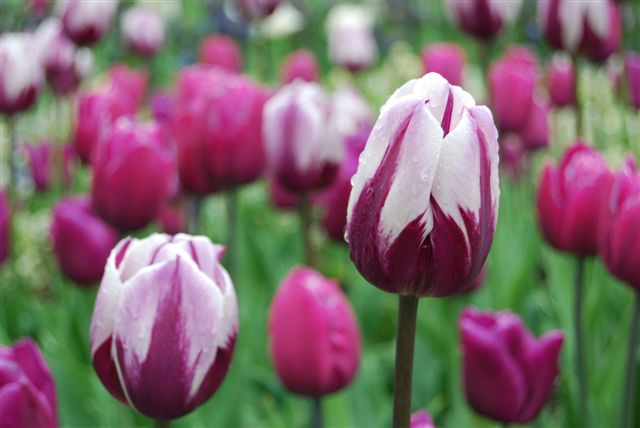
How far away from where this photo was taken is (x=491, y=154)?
641mm

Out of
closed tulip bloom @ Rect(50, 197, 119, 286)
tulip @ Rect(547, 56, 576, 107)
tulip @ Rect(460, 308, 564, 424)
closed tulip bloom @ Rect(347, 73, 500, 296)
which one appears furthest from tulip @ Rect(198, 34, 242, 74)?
closed tulip bloom @ Rect(347, 73, 500, 296)

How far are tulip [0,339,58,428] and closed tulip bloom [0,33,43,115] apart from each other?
1.24 meters

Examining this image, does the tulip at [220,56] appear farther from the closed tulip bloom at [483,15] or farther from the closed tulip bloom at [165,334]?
the closed tulip bloom at [165,334]

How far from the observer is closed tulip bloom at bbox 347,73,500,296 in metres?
0.61

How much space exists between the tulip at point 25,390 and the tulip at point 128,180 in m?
0.70

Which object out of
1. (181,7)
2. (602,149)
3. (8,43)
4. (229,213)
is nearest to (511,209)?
(602,149)

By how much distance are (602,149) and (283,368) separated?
2.04 meters

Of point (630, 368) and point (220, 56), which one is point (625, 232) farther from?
point (220, 56)

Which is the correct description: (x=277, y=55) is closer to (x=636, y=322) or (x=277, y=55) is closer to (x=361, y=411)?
(x=361, y=411)

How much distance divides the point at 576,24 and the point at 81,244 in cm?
94

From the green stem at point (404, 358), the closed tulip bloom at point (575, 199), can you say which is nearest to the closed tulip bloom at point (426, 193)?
the green stem at point (404, 358)

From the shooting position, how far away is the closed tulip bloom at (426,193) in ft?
2.01

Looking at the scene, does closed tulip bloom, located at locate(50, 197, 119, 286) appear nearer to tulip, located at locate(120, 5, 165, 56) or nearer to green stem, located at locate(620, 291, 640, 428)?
green stem, located at locate(620, 291, 640, 428)

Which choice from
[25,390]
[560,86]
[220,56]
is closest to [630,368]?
[25,390]
